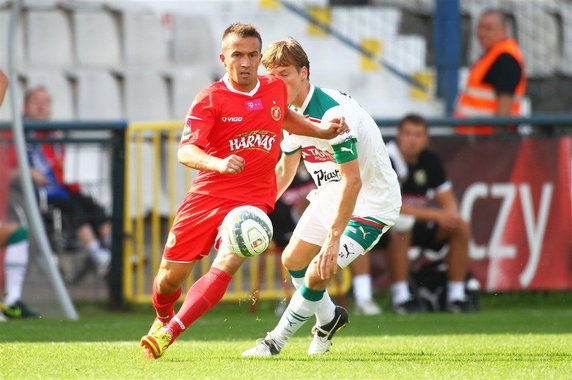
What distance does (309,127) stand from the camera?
6.94 meters

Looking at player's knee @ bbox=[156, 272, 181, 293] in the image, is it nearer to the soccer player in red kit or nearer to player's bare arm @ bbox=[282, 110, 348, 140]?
the soccer player in red kit

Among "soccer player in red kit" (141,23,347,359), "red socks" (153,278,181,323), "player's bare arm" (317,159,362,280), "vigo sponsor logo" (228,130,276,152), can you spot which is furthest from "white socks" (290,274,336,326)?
"vigo sponsor logo" (228,130,276,152)

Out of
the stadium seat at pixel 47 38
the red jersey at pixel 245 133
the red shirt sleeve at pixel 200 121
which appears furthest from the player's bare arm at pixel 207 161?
the stadium seat at pixel 47 38

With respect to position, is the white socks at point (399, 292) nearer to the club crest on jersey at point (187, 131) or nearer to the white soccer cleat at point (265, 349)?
the white soccer cleat at point (265, 349)

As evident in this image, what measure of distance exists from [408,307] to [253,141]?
4438 millimetres

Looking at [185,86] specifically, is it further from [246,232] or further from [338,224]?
[246,232]

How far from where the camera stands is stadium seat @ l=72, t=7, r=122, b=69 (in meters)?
15.5

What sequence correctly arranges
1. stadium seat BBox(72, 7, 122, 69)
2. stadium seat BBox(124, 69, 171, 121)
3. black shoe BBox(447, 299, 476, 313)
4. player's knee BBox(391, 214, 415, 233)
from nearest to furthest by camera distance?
1. black shoe BBox(447, 299, 476, 313)
2. player's knee BBox(391, 214, 415, 233)
3. stadium seat BBox(124, 69, 171, 121)
4. stadium seat BBox(72, 7, 122, 69)

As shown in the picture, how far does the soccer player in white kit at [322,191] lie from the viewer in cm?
711

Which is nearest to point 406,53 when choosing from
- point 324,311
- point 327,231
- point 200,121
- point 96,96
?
point 96,96

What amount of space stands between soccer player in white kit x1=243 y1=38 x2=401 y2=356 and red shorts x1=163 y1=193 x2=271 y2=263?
542 millimetres

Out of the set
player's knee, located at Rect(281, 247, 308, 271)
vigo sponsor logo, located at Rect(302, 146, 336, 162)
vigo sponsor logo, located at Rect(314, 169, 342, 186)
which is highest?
vigo sponsor logo, located at Rect(302, 146, 336, 162)

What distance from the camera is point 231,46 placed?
22.5 feet

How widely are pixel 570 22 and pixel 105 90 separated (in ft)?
24.1
